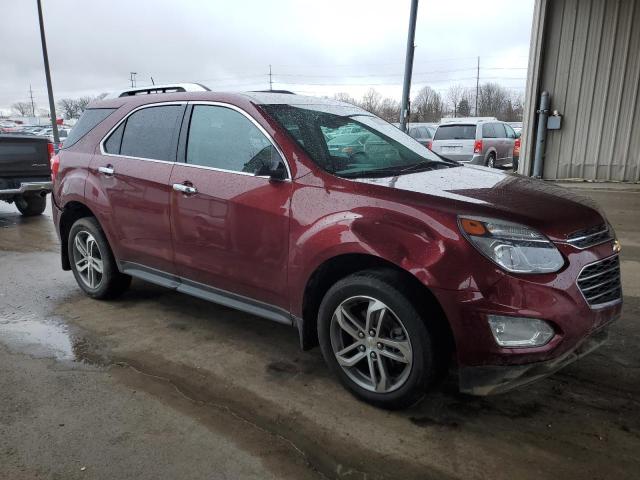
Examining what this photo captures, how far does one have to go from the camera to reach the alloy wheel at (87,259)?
4703 mm

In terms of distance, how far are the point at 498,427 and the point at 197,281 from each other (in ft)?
7.40

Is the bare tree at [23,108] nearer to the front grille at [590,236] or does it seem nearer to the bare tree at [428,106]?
Result: the bare tree at [428,106]

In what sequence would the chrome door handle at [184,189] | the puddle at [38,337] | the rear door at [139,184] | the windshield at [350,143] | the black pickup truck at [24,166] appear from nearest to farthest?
the windshield at [350,143]
the chrome door handle at [184,189]
the puddle at [38,337]
the rear door at [139,184]
the black pickup truck at [24,166]

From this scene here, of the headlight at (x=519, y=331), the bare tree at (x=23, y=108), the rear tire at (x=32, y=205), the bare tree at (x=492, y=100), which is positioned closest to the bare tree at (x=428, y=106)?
the bare tree at (x=492, y=100)

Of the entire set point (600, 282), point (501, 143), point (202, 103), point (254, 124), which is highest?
point (202, 103)

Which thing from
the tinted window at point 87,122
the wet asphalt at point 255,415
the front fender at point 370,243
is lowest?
the wet asphalt at point 255,415

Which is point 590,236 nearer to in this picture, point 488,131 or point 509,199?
point 509,199

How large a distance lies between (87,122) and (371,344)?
345 centimetres

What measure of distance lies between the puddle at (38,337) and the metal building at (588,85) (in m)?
11.3

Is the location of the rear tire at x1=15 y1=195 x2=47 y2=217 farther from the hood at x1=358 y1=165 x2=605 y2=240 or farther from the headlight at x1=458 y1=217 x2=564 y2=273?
the headlight at x1=458 y1=217 x2=564 y2=273

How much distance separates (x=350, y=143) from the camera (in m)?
3.59

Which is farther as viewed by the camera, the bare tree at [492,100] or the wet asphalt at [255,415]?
the bare tree at [492,100]

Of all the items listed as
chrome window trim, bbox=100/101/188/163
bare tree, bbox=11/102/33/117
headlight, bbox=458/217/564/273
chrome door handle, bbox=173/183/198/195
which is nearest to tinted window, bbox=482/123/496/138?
chrome window trim, bbox=100/101/188/163

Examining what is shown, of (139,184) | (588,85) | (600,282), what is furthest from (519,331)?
(588,85)
